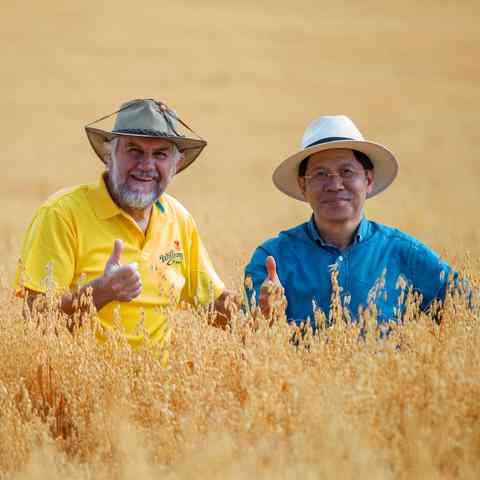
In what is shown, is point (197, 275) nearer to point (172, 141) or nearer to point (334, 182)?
point (172, 141)

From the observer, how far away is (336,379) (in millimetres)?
3236

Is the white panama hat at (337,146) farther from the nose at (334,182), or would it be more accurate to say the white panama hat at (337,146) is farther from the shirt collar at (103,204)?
the shirt collar at (103,204)

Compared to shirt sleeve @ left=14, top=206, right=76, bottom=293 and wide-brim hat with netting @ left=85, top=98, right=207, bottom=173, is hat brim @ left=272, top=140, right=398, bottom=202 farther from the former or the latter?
shirt sleeve @ left=14, top=206, right=76, bottom=293

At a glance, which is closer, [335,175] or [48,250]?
[48,250]

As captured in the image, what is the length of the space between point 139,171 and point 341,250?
96 centimetres

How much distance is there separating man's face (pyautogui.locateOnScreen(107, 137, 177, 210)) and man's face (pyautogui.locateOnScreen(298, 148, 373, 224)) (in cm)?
65

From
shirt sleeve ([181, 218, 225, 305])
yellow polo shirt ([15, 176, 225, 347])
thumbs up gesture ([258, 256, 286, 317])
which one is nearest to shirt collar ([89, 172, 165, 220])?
yellow polo shirt ([15, 176, 225, 347])

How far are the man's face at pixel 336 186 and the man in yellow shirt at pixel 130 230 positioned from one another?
0.58 meters

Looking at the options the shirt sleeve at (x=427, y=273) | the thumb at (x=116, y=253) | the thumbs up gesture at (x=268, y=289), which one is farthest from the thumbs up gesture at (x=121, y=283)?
the shirt sleeve at (x=427, y=273)

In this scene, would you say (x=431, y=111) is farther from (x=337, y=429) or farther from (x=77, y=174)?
(x=337, y=429)

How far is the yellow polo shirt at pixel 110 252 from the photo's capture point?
427cm

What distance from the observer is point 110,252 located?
14.7 ft

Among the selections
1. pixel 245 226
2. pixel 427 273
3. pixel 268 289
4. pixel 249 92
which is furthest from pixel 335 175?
pixel 249 92

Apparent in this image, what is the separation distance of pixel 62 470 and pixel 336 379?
2.93ft
